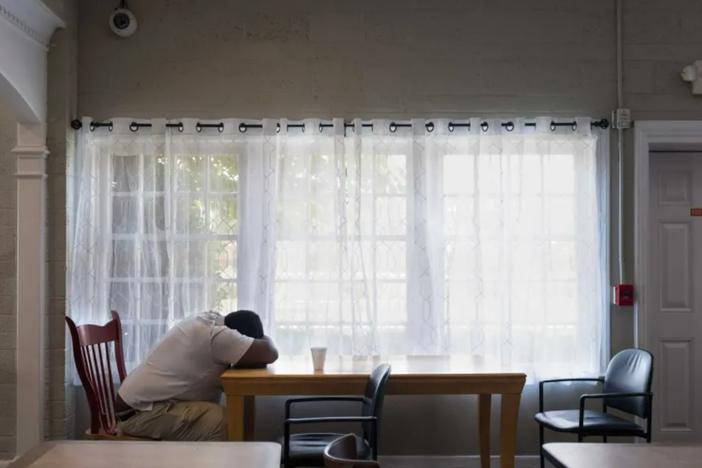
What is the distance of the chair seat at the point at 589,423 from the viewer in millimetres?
4125

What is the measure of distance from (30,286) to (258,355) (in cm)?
144

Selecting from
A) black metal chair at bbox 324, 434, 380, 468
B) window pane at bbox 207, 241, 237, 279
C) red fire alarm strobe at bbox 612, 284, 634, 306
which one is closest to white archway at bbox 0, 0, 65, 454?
window pane at bbox 207, 241, 237, 279

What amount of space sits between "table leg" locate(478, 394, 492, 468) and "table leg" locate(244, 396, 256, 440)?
1.28 meters

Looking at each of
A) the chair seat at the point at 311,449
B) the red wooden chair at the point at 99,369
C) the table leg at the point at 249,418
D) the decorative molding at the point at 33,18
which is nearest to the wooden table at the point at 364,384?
the chair seat at the point at 311,449

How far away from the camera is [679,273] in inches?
201

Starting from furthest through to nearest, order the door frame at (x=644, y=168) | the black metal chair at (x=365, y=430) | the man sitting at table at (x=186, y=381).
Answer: the door frame at (x=644, y=168) < the man sitting at table at (x=186, y=381) < the black metal chair at (x=365, y=430)

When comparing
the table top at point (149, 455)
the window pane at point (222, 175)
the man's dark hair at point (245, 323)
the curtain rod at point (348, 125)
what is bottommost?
the table top at point (149, 455)

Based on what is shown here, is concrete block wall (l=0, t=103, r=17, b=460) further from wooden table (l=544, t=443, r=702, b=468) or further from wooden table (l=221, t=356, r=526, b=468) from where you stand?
wooden table (l=544, t=443, r=702, b=468)

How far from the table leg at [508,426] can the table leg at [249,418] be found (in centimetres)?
136

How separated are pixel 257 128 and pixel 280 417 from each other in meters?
1.75

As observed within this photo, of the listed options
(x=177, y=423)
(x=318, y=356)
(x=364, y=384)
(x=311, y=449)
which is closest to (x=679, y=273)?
(x=364, y=384)

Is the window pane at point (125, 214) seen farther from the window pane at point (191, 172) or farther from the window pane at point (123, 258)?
the window pane at point (191, 172)

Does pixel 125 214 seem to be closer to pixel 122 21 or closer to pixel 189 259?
pixel 189 259

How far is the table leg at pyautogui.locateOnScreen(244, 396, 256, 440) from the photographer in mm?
4297
